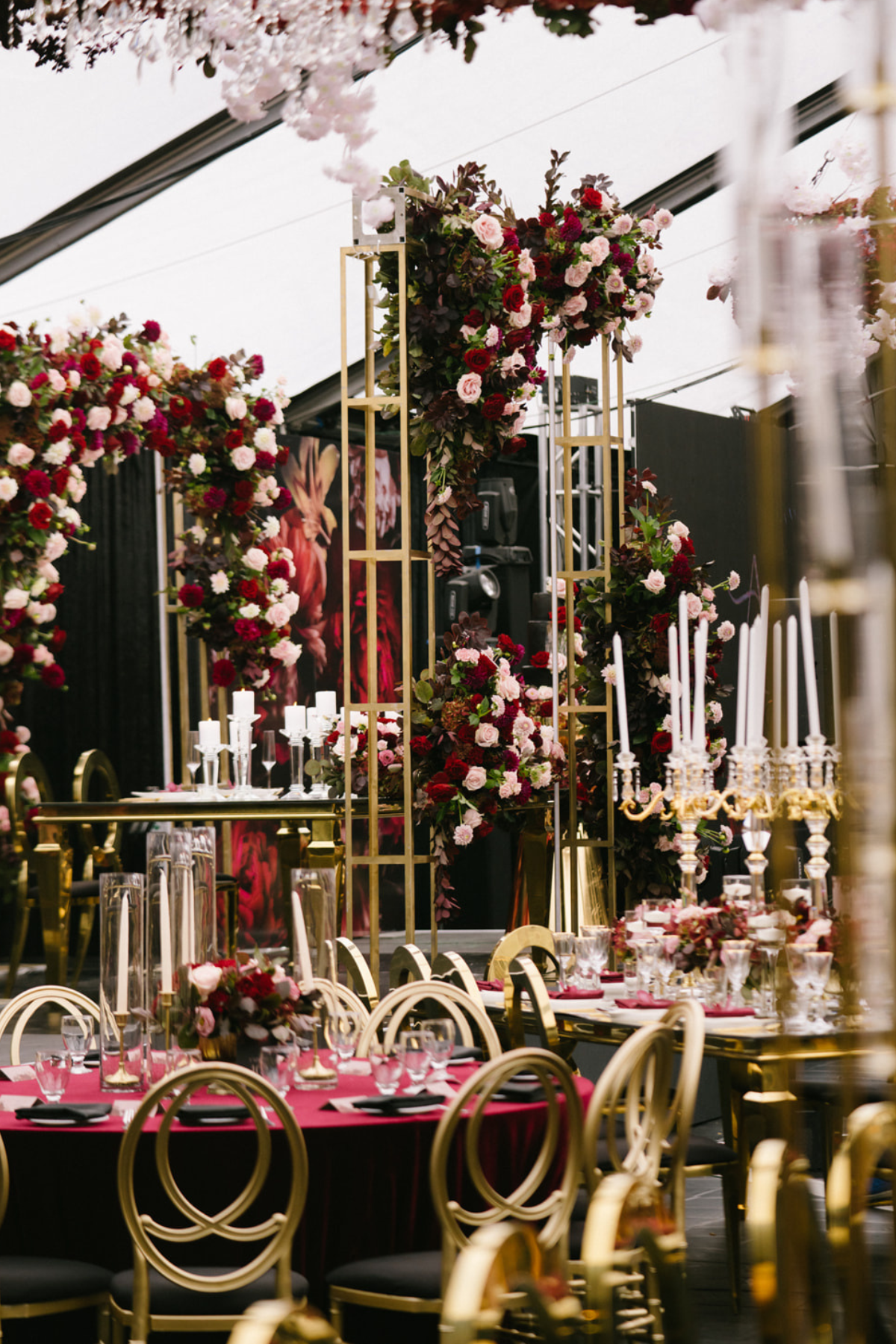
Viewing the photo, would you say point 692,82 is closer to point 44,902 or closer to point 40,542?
point 40,542

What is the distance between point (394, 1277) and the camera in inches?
122

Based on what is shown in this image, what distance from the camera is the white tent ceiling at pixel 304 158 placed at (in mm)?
7828

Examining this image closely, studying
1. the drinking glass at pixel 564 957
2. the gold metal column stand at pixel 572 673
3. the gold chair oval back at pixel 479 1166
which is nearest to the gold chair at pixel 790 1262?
the gold chair oval back at pixel 479 1166

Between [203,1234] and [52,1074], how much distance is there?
679mm

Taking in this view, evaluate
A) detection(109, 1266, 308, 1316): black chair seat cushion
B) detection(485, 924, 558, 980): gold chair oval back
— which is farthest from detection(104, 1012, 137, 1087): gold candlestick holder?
detection(485, 924, 558, 980): gold chair oval back

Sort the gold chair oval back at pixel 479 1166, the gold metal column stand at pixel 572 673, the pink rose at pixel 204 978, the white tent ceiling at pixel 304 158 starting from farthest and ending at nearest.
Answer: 1. the white tent ceiling at pixel 304 158
2. the gold metal column stand at pixel 572 673
3. the pink rose at pixel 204 978
4. the gold chair oval back at pixel 479 1166

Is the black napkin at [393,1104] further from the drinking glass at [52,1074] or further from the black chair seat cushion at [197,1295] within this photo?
the drinking glass at [52,1074]

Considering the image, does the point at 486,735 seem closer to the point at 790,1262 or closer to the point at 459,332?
the point at 459,332

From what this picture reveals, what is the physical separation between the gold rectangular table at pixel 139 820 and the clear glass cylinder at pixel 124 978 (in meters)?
3.45

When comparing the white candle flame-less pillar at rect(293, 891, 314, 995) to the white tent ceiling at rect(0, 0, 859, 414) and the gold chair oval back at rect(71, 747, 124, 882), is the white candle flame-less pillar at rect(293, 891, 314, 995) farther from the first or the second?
the white tent ceiling at rect(0, 0, 859, 414)

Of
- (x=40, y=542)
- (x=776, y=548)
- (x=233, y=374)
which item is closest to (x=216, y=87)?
(x=233, y=374)

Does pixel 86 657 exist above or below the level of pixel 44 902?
above

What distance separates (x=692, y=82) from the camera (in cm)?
915

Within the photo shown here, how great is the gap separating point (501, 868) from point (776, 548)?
9885mm
